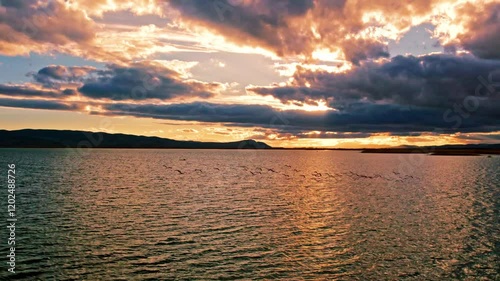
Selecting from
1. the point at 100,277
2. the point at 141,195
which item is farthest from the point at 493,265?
the point at 141,195

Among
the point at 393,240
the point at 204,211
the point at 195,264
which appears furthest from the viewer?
the point at 204,211

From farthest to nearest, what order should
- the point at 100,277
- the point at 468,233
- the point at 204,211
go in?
the point at 204,211
the point at 468,233
the point at 100,277

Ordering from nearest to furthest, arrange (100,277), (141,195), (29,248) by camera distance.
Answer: (100,277), (29,248), (141,195)

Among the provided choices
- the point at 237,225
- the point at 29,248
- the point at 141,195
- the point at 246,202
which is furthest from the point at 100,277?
the point at 141,195

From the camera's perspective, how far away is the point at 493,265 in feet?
106

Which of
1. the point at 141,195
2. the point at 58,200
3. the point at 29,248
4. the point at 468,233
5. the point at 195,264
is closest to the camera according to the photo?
the point at 195,264

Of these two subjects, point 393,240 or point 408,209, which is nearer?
point 393,240

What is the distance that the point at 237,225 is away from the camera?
46938 mm

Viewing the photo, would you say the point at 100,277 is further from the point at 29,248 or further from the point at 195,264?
the point at 29,248

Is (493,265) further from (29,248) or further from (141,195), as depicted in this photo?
(141,195)

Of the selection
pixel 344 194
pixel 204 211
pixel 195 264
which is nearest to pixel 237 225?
pixel 204 211

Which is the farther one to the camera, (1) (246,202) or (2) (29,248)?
(1) (246,202)

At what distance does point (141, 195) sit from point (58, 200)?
14432 millimetres

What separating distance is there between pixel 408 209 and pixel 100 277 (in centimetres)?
4787
